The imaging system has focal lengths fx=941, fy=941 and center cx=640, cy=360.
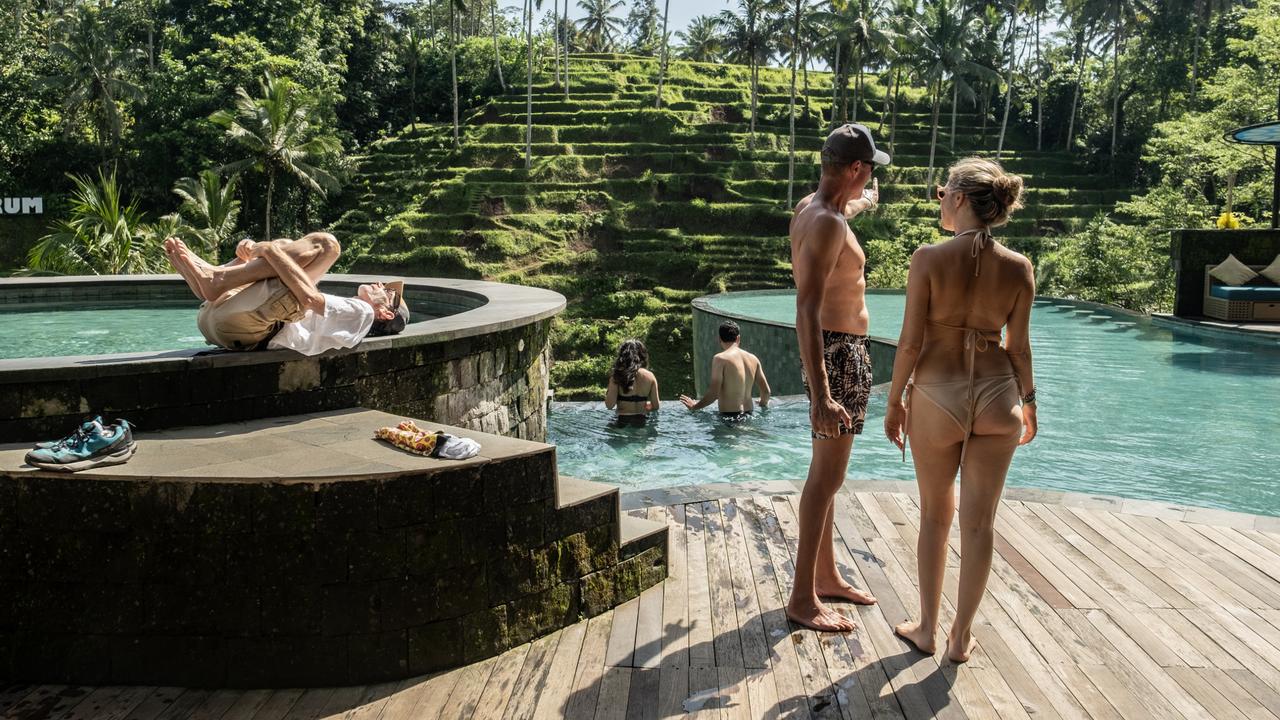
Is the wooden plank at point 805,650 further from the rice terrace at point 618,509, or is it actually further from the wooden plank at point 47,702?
the wooden plank at point 47,702

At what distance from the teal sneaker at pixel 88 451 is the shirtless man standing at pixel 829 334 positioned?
2.01 meters

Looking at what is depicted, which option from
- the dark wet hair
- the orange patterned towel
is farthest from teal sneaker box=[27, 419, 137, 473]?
the dark wet hair

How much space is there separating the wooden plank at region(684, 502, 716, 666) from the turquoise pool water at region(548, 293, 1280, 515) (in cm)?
201

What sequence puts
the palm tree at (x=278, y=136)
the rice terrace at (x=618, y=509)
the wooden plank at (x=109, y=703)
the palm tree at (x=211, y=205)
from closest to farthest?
the wooden plank at (x=109, y=703) → the rice terrace at (x=618, y=509) → the palm tree at (x=211, y=205) → the palm tree at (x=278, y=136)

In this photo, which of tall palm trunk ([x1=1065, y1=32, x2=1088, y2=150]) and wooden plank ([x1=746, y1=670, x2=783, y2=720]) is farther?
tall palm trunk ([x1=1065, y1=32, x2=1088, y2=150])

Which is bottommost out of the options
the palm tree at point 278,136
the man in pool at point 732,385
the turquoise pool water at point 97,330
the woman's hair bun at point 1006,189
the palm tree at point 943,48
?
the man in pool at point 732,385

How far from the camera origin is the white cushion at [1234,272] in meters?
12.4

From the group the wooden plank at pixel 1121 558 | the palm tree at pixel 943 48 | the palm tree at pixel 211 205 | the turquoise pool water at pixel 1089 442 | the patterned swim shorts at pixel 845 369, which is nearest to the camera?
the patterned swim shorts at pixel 845 369

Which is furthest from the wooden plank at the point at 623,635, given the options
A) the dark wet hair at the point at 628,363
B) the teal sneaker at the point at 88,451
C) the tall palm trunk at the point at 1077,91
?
the tall palm trunk at the point at 1077,91

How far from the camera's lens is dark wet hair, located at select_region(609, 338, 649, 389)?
23.4ft

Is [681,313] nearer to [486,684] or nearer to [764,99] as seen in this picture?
[764,99]

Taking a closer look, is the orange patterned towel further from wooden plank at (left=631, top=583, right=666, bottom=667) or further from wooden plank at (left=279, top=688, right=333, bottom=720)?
wooden plank at (left=631, top=583, right=666, bottom=667)

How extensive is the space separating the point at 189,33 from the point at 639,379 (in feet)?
125

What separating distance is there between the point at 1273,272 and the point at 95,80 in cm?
3518
